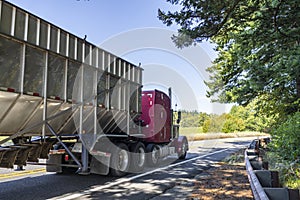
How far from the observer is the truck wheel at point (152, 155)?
443 inches

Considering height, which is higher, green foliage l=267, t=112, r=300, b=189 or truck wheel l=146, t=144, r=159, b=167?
green foliage l=267, t=112, r=300, b=189

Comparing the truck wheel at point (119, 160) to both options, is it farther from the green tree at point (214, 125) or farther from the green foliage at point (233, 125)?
the green foliage at point (233, 125)

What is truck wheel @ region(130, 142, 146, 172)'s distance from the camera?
9.87 meters

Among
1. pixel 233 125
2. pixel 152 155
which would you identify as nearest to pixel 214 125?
A: pixel 233 125

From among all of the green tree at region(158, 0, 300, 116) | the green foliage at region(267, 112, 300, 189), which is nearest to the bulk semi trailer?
the green tree at region(158, 0, 300, 116)

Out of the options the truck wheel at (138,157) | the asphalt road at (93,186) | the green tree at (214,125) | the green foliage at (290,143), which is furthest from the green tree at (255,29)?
the green tree at (214,125)

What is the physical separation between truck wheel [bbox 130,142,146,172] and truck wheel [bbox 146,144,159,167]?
44cm

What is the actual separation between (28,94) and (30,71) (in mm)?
509

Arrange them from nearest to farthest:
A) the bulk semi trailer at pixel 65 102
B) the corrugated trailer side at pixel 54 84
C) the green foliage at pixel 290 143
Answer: the corrugated trailer side at pixel 54 84 → the bulk semi trailer at pixel 65 102 → the green foliage at pixel 290 143

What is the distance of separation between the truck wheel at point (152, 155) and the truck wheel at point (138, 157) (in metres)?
0.44

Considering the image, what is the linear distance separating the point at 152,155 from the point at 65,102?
5460 mm

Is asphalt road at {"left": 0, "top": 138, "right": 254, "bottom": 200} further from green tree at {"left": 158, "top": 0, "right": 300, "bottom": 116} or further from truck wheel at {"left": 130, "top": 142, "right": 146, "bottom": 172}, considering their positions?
green tree at {"left": 158, "top": 0, "right": 300, "bottom": 116}

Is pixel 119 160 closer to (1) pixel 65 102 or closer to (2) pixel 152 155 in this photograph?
(2) pixel 152 155

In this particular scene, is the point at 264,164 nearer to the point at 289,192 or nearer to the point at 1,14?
the point at 289,192
